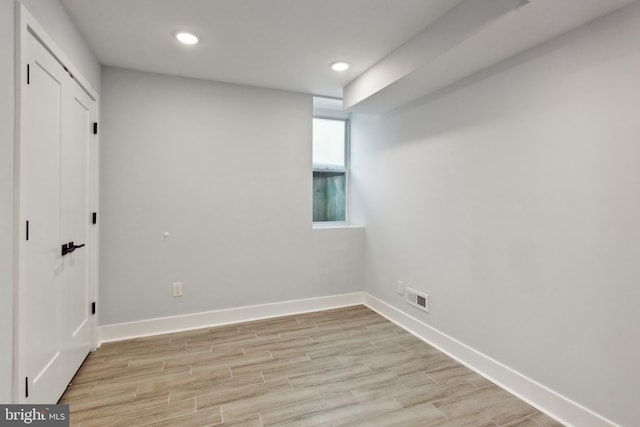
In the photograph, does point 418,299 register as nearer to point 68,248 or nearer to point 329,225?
point 329,225

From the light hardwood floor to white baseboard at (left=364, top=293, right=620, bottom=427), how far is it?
73mm

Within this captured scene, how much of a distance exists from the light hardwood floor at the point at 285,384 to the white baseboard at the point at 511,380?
73mm

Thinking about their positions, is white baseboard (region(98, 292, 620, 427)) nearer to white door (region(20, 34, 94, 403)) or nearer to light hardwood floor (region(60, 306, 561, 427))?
light hardwood floor (region(60, 306, 561, 427))

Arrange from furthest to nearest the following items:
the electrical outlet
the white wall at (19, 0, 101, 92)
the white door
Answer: the electrical outlet, the white wall at (19, 0, 101, 92), the white door

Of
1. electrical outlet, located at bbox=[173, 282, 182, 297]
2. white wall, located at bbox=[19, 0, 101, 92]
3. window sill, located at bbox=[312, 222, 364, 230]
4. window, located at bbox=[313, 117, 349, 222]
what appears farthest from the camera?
window, located at bbox=[313, 117, 349, 222]

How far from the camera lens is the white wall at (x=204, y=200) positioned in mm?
3080

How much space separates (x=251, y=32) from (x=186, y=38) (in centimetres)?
53

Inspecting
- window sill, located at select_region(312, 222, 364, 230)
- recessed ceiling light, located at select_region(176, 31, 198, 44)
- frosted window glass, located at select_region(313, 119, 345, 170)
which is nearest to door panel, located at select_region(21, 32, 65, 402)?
recessed ceiling light, located at select_region(176, 31, 198, 44)

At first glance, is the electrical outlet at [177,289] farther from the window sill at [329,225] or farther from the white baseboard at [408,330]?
the window sill at [329,225]

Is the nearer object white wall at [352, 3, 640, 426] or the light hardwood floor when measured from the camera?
white wall at [352, 3, 640, 426]

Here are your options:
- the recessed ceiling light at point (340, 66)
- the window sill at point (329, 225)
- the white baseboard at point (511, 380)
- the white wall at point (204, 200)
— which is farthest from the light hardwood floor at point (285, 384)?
the recessed ceiling light at point (340, 66)

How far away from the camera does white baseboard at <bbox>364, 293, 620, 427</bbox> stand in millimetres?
1891

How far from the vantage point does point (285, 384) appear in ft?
7.69

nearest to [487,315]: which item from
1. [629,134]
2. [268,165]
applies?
[629,134]
